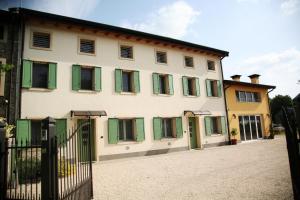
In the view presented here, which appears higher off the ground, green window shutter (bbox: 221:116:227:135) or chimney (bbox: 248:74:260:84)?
chimney (bbox: 248:74:260:84)

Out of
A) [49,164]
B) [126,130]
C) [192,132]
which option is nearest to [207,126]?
[192,132]

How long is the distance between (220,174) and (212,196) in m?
2.40

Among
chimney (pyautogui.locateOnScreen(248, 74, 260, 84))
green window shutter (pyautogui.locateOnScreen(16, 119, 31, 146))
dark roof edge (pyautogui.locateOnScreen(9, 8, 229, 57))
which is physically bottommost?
green window shutter (pyautogui.locateOnScreen(16, 119, 31, 146))

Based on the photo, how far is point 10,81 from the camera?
10.7m

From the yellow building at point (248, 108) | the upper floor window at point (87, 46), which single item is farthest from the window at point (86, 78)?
the yellow building at point (248, 108)

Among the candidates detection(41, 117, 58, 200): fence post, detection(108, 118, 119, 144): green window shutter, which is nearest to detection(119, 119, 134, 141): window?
detection(108, 118, 119, 144): green window shutter

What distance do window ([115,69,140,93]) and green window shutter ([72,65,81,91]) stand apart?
7.40 feet

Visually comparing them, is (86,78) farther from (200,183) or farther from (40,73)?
(200,183)

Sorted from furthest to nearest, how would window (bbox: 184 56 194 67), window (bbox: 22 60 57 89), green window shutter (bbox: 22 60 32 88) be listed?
1. window (bbox: 184 56 194 67)
2. window (bbox: 22 60 57 89)
3. green window shutter (bbox: 22 60 32 88)

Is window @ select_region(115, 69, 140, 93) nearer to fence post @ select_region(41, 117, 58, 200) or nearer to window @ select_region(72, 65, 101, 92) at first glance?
window @ select_region(72, 65, 101, 92)

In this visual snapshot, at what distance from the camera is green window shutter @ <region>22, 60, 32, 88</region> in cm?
1093

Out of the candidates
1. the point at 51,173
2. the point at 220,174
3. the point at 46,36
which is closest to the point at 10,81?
the point at 46,36

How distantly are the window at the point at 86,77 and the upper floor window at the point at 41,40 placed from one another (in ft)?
6.02

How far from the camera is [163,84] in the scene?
16125mm
